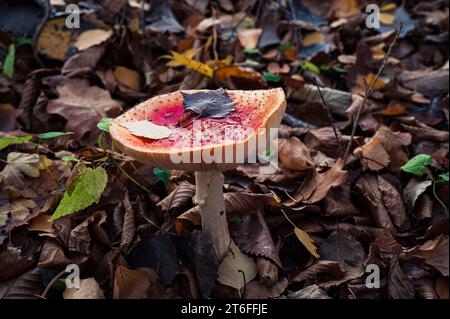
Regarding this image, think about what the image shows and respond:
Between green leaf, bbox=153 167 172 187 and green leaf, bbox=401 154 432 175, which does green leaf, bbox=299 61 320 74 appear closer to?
green leaf, bbox=401 154 432 175

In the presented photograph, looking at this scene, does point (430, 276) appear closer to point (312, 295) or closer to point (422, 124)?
point (312, 295)

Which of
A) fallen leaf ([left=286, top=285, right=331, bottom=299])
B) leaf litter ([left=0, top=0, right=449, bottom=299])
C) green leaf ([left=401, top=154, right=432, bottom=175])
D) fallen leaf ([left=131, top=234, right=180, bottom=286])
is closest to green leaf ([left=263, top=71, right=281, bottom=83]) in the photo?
leaf litter ([left=0, top=0, right=449, bottom=299])

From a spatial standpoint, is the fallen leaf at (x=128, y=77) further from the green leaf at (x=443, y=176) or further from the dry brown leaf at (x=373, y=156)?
the green leaf at (x=443, y=176)

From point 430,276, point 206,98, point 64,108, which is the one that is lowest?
point 430,276

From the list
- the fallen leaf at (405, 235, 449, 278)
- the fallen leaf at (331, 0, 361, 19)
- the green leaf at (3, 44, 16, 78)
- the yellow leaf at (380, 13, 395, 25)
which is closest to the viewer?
the fallen leaf at (405, 235, 449, 278)
